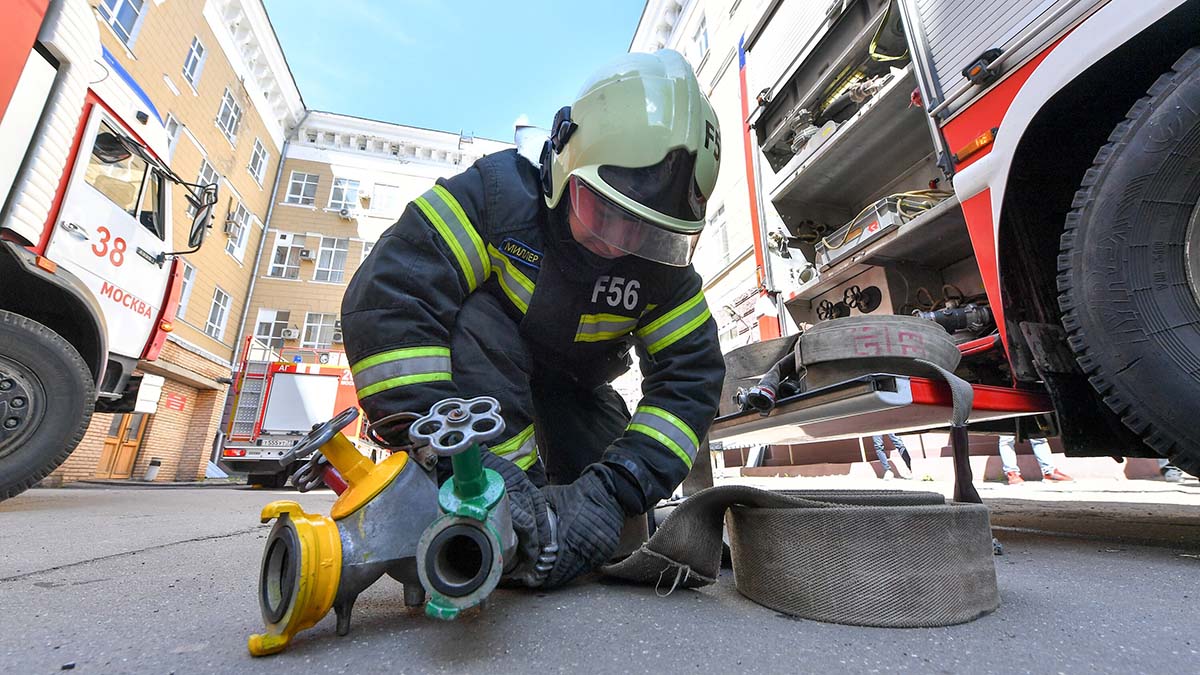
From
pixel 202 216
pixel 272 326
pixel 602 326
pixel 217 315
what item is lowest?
pixel 602 326

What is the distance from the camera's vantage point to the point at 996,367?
216 centimetres

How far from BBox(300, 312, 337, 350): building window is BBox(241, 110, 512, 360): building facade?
2cm

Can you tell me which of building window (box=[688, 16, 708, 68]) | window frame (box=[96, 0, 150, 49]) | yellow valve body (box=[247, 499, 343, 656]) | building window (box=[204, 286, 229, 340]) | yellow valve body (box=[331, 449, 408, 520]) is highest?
building window (box=[688, 16, 708, 68])

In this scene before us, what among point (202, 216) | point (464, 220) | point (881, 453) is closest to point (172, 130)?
point (202, 216)

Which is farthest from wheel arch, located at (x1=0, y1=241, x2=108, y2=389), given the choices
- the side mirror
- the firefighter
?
the firefighter

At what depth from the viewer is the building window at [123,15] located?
8273 millimetres

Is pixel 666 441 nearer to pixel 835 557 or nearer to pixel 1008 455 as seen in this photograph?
pixel 835 557

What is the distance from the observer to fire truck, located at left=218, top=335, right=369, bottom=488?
25.0 ft

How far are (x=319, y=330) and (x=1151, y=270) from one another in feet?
52.6

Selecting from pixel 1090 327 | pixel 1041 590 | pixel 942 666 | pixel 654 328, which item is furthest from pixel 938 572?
pixel 1090 327

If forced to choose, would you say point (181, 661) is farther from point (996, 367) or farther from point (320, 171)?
point (320, 171)

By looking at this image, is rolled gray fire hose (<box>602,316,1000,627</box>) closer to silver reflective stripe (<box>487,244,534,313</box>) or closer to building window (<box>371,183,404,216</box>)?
silver reflective stripe (<box>487,244,534,313</box>)

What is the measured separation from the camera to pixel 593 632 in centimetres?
76

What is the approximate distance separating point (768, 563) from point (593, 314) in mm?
662
